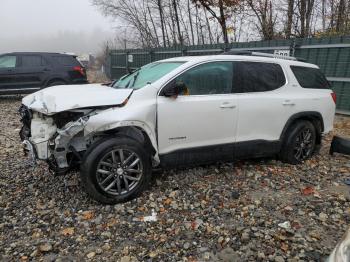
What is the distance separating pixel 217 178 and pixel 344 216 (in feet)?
5.26

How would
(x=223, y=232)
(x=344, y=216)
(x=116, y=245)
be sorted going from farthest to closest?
(x=344, y=216) < (x=223, y=232) < (x=116, y=245)

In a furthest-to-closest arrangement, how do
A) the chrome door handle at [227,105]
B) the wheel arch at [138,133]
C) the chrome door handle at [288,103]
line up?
the chrome door handle at [288,103], the chrome door handle at [227,105], the wheel arch at [138,133]

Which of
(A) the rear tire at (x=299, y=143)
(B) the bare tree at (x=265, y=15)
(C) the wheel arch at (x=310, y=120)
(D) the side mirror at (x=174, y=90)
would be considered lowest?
(A) the rear tire at (x=299, y=143)

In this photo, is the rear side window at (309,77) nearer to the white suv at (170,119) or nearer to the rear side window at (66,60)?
the white suv at (170,119)

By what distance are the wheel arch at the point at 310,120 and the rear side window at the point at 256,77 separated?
22.0 inches

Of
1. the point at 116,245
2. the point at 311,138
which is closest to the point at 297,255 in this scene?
the point at 116,245

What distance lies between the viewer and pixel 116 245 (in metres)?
3.06

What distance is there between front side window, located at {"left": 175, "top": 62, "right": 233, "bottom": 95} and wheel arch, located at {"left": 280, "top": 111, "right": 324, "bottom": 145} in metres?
1.19

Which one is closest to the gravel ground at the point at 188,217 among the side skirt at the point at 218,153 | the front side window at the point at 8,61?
the side skirt at the point at 218,153

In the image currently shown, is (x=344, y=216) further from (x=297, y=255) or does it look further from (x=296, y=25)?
(x=296, y=25)

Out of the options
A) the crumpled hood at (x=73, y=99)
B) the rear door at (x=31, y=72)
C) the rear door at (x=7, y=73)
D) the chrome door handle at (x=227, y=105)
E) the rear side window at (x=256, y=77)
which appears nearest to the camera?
the crumpled hood at (x=73, y=99)

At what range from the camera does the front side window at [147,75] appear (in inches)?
163

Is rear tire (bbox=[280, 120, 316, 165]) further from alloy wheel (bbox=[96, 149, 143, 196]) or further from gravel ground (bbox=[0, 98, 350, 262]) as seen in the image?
alloy wheel (bbox=[96, 149, 143, 196])

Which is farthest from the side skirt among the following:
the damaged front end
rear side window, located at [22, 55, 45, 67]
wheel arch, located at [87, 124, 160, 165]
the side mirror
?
rear side window, located at [22, 55, 45, 67]
